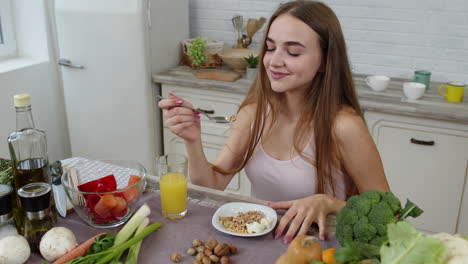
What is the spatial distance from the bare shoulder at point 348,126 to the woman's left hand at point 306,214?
1.07ft

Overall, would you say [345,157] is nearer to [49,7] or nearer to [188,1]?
[188,1]

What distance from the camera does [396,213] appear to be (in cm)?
98

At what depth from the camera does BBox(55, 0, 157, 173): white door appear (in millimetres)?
2764

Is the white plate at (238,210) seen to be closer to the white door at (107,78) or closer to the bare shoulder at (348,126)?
the bare shoulder at (348,126)

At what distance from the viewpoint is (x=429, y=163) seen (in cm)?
240

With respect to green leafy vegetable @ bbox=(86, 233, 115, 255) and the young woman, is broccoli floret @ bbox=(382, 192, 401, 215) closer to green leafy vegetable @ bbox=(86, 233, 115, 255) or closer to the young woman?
the young woman

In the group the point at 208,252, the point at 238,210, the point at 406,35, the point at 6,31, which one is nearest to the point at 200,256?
the point at 208,252

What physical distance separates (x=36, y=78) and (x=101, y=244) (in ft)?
7.50

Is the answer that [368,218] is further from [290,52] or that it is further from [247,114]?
[247,114]

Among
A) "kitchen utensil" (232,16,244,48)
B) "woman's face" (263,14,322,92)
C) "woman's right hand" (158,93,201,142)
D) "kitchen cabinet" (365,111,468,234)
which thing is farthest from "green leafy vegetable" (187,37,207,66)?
"woman's right hand" (158,93,201,142)

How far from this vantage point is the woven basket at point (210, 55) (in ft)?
9.91

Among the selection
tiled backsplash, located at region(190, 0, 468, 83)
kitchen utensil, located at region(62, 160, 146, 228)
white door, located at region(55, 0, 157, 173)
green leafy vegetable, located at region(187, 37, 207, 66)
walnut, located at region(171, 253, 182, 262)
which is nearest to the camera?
walnut, located at region(171, 253, 182, 262)

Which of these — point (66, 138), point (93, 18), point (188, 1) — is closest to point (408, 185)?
point (188, 1)

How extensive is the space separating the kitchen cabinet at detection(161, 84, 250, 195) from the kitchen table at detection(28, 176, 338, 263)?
1.43 meters
